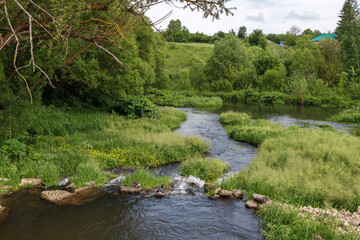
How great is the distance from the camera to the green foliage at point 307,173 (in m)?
8.27

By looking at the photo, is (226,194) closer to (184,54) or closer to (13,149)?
(13,149)

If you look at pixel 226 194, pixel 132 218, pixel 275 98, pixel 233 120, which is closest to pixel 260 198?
pixel 226 194

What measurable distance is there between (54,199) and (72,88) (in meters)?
16.1

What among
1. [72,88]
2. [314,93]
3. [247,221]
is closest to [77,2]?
[247,221]

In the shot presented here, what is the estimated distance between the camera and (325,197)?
8.23 m

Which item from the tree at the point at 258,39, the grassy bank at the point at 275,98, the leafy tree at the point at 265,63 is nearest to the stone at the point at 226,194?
the grassy bank at the point at 275,98

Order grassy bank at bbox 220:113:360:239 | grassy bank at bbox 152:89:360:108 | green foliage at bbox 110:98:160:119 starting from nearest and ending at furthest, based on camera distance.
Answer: grassy bank at bbox 220:113:360:239 < green foliage at bbox 110:98:160:119 < grassy bank at bbox 152:89:360:108

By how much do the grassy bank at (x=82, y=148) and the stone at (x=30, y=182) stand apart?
192 mm

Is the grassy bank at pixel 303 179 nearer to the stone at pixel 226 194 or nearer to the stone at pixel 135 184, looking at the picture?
the stone at pixel 226 194

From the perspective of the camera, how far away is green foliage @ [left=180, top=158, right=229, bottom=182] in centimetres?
1075

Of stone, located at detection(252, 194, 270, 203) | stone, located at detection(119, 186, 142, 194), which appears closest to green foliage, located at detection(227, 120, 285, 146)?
stone, located at detection(252, 194, 270, 203)

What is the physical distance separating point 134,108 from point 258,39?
6878cm

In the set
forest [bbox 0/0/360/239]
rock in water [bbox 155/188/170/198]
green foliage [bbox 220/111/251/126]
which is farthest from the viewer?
green foliage [bbox 220/111/251/126]

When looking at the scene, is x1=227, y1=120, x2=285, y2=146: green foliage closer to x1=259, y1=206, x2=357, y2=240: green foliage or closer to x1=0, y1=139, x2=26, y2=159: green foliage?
x1=259, y1=206, x2=357, y2=240: green foliage
